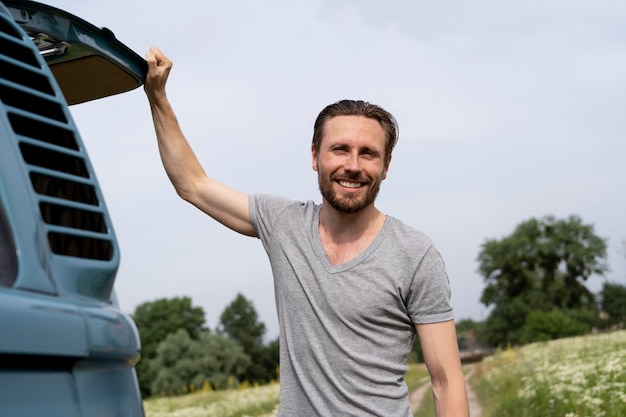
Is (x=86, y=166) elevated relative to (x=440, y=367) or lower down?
elevated

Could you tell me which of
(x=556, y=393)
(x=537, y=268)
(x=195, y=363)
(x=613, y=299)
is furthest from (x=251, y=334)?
(x=556, y=393)

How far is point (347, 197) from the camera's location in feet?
11.3

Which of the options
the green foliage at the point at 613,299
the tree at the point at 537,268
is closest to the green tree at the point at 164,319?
the tree at the point at 537,268

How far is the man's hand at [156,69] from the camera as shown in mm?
3291

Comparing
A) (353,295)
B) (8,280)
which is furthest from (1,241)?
(353,295)

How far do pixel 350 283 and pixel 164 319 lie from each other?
3207 inches

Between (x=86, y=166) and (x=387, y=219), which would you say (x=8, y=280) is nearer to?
(x=86, y=166)

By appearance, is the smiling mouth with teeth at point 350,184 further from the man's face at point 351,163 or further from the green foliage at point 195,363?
the green foliage at point 195,363

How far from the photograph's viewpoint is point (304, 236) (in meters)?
3.56

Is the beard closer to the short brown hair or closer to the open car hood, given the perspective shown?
the short brown hair

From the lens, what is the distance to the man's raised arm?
3.74 meters

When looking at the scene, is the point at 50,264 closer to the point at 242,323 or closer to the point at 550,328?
the point at 550,328

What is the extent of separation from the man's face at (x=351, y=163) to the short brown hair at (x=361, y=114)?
3 centimetres

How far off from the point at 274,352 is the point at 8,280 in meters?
78.1
